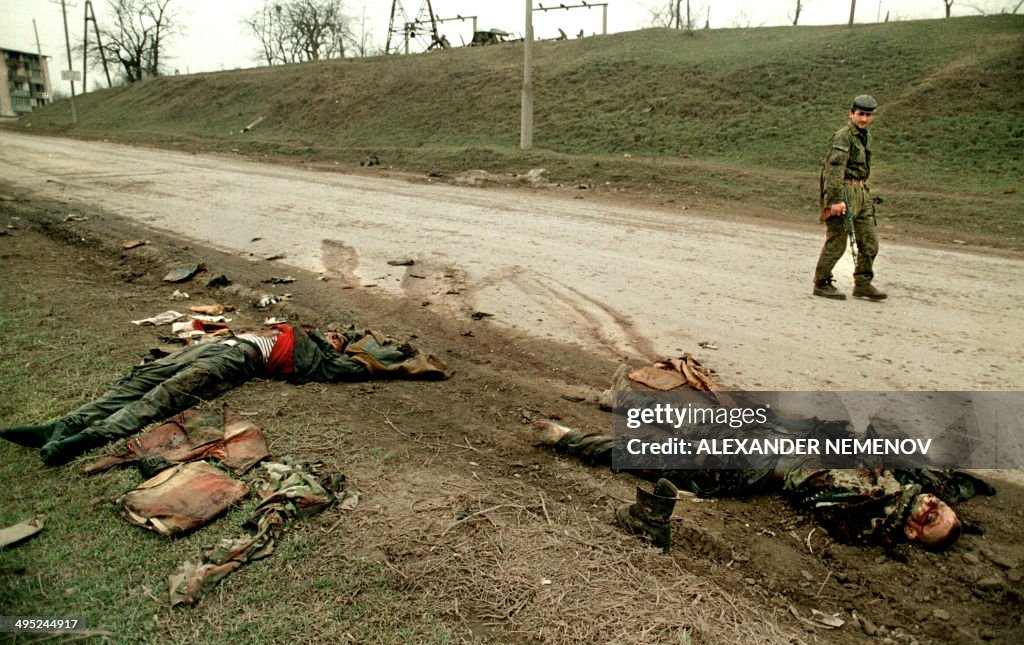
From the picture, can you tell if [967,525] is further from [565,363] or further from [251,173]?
[251,173]

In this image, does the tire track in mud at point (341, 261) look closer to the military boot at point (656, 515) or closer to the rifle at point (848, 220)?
the military boot at point (656, 515)

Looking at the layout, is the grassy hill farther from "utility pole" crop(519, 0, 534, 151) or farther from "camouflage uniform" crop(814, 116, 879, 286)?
"camouflage uniform" crop(814, 116, 879, 286)

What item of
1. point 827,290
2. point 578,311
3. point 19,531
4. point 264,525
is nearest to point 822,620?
point 264,525

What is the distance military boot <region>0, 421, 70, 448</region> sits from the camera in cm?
349

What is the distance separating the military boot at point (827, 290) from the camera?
6328 mm

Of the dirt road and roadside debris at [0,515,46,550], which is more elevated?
the dirt road

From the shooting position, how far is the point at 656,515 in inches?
111

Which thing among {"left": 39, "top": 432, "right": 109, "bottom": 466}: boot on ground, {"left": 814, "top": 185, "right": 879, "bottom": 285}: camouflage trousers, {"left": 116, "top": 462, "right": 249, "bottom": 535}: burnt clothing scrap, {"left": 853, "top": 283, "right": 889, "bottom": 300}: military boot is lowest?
{"left": 116, "top": 462, "right": 249, "bottom": 535}: burnt clothing scrap

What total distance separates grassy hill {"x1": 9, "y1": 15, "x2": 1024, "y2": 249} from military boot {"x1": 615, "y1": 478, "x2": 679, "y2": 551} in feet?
30.0

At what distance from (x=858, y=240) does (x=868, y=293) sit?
54 centimetres

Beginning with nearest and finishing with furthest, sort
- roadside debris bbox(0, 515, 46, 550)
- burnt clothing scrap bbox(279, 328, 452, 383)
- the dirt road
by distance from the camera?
roadside debris bbox(0, 515, 46, 550)
burnt clothing scrap bbox(279, 328, 452, 383)
the dirt road

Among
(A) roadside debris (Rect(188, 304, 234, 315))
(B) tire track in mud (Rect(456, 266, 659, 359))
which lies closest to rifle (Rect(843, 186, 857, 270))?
(B) tire track in mud (Rect(456, 266, 659, 359))

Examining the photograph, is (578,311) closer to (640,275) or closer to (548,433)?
(640,275)

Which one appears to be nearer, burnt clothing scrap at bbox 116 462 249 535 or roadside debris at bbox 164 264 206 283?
burnt clothing scrap at bbox 116 462 249 535
